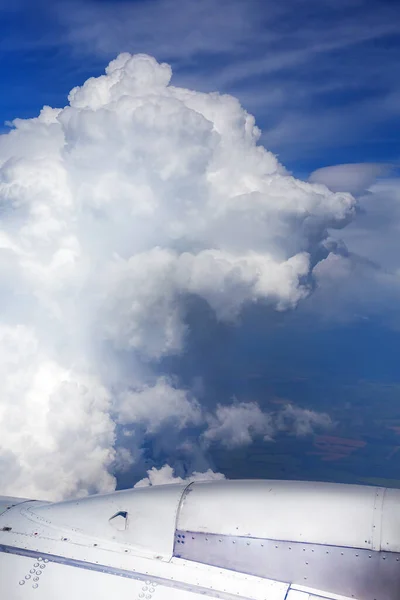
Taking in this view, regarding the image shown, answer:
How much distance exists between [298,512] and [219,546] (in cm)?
83

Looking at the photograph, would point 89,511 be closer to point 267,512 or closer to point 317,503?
point 267,512

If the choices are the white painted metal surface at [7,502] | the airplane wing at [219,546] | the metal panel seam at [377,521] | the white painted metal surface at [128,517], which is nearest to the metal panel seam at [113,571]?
the airplane wing at [219,546]

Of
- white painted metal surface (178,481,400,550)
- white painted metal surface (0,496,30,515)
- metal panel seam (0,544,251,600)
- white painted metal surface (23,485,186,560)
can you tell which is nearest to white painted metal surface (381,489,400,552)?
white painted metal surface (178,481,400,550)

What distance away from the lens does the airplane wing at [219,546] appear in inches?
203

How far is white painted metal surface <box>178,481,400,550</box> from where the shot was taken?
5199 mm

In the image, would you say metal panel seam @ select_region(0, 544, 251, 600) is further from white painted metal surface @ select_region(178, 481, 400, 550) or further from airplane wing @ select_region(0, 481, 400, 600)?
white painted metal surface @ select_region(178, 481, 400, 550)

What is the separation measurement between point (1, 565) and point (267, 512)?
2830 mm

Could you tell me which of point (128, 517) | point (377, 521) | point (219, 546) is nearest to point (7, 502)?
point (128, 517)

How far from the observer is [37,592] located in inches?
220

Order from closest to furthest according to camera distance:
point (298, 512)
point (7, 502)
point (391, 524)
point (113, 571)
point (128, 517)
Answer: point (391, 524) → point (298, 512) → point (113, 571) → point (128, 517) → point (7, 502)

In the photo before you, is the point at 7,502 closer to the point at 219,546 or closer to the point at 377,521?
the point at 219,546

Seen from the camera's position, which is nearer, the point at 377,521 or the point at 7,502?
the point at 377,521

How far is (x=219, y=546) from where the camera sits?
5504 mm

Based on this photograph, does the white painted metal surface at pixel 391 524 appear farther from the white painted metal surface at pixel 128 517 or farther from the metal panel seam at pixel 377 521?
the white painted metal surface at pixel 128 517
